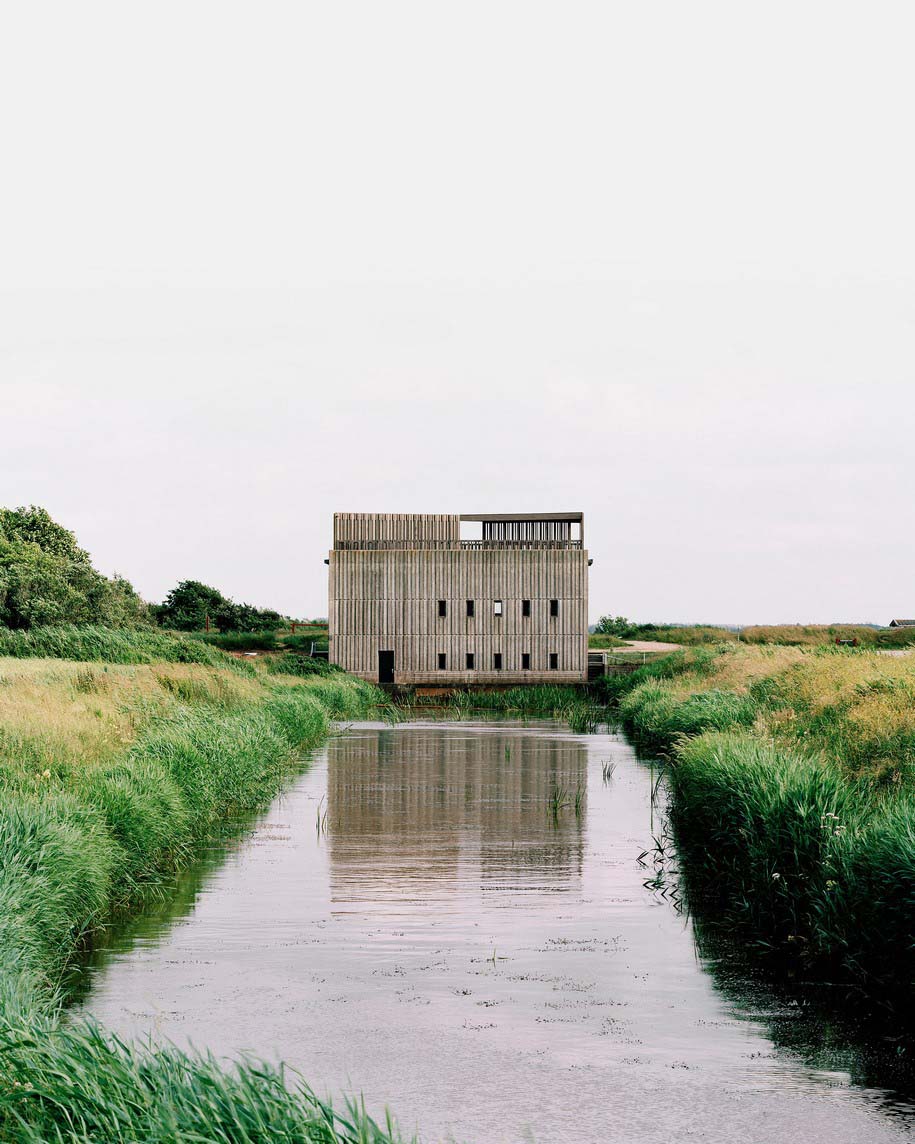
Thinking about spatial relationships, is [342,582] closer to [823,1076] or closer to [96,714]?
[96,714]

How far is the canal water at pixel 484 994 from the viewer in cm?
737

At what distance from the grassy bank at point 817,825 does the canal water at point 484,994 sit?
0.68 m

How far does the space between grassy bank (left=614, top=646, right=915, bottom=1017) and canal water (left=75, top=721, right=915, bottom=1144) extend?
0.68 meters

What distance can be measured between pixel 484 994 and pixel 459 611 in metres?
48.0

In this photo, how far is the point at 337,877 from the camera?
14727 mm

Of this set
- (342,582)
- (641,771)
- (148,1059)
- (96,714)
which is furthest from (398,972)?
(342,582)

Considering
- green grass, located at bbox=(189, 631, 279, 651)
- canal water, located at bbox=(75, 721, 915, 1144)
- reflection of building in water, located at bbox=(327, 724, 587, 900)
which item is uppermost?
green grass, located at bbox=(189, 631, 279, 651)

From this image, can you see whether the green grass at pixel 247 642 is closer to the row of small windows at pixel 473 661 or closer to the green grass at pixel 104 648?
the row of small windows at pixel 473 661

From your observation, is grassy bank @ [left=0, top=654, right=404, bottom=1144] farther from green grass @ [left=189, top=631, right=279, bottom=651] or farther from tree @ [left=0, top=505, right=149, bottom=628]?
green grass @ [left=189, top=631, right=279, bottom=651]

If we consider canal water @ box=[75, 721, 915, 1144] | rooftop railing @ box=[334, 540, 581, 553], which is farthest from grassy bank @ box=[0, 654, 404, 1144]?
rooftop railing @ box=[334, 540, 581, 553]

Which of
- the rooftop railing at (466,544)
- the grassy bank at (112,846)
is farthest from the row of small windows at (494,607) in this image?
the grassy bank at (112,846)

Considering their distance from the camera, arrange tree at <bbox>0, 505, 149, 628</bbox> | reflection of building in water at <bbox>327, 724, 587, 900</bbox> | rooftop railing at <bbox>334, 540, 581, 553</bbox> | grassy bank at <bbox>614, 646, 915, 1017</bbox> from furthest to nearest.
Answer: rooftop railing at <bbox>334, 540, 581, 553</bbox> → tree at <bbox>0, 505, 149, 628</bbox> → reflection of building in water at <bbox>327, 724, 587, 900</bbox> → grassy bank at <bbox>614, 646, 915, 1017</bbox>

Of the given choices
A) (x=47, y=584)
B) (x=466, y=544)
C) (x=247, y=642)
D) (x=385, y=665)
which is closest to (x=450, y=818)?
(x=385, y=665)

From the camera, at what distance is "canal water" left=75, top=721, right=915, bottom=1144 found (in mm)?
7367
